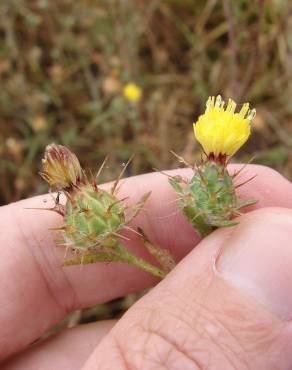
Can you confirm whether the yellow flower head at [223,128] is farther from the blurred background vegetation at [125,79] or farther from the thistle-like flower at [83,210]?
the blurred background vegetation at [125,79]

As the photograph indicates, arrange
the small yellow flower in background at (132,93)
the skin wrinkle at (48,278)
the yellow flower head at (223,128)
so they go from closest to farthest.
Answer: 1. the yellow flower head at (223,128)
2. the skin wrinkle at (48,278)
3. the small yellow flower in background at (132,93)

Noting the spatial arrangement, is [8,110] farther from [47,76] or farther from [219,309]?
[219,309]

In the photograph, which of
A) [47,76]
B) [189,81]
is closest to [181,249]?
[189,81]

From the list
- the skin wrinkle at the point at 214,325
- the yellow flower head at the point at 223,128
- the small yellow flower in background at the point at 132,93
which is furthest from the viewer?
the small yellow flower in background at the point at 132,93

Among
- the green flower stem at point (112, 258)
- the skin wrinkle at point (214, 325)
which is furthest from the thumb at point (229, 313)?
the green flower stem at point (112, 258)

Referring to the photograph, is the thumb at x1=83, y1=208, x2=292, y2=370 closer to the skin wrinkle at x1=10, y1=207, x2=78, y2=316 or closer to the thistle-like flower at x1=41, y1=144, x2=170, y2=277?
the thistle-like flower at x1=41, y1=144, x2=170, y2=277
